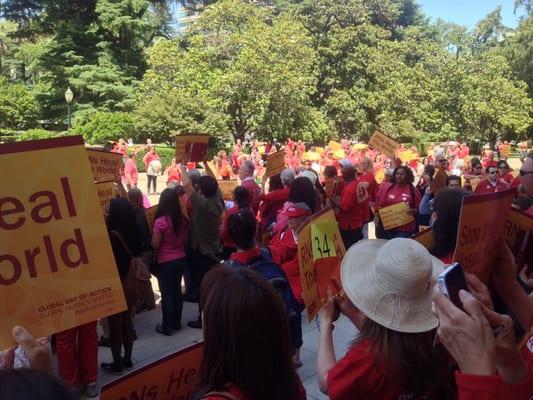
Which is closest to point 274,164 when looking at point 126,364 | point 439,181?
point 439,181

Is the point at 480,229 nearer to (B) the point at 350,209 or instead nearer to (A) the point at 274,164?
(B) the point at 350,209

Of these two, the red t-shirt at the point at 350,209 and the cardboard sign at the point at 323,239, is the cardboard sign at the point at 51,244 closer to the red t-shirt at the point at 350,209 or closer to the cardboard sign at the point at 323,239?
the cardboard sign at the point at 323,239

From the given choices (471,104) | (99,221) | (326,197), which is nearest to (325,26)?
(471,104)

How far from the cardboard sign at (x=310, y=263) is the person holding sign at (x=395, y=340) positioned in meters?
0.68

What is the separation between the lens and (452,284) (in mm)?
1506

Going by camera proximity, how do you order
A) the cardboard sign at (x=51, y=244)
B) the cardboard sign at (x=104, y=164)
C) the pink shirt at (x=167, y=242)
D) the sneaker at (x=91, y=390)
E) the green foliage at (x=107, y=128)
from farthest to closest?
the green foliage at (x=107, y=128)
the cardboard sign at (x=104, y=164)
the pink shirt at (x=167, y=242)
the sneaker at (x=91, y=390)
the cardboard sign at (x=51, y=244)

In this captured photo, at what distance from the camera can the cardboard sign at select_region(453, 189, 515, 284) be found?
2688mm

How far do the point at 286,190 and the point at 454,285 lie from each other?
224 inches

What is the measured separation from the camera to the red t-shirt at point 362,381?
2.08 meters

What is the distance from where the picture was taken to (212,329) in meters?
1.91

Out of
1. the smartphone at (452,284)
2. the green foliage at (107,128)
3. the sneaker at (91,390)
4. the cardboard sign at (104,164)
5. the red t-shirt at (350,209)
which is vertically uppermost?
the green foliage at (107,128)

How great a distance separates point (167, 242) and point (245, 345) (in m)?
4.15

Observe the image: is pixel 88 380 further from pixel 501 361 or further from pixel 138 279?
pixel 501 361

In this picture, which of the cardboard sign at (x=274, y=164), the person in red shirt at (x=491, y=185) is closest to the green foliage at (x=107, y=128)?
the cardboard sign at (x=274, y=164)
